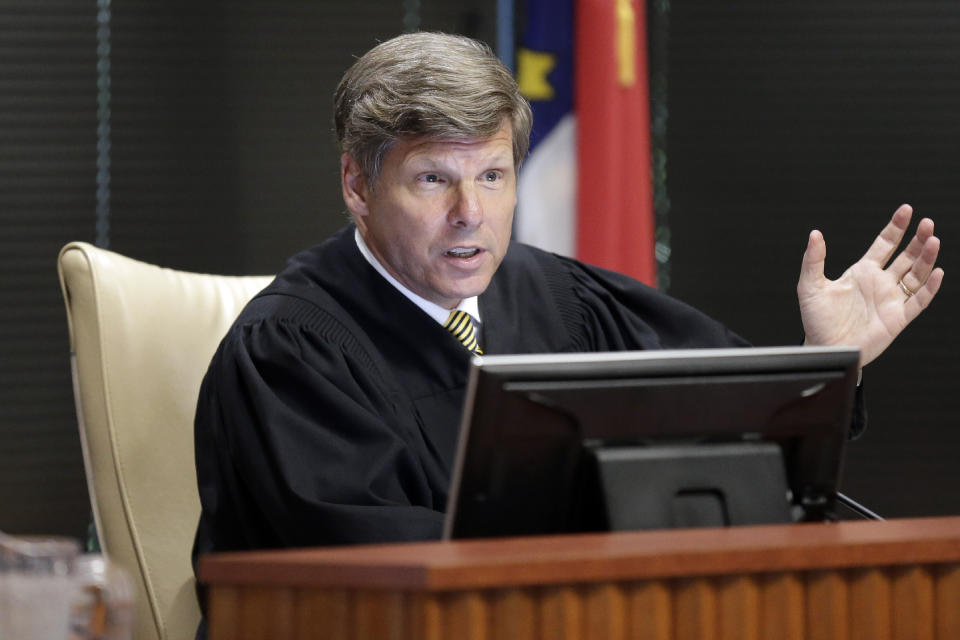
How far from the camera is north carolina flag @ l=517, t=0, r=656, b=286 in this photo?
3035mm

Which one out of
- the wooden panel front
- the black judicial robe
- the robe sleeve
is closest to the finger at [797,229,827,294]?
the black judicial robe

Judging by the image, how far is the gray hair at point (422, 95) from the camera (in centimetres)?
186

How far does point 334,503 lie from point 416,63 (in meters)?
0.74

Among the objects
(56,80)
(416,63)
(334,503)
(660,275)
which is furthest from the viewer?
(660,275)

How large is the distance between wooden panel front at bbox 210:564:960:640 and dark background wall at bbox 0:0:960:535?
8.27ft

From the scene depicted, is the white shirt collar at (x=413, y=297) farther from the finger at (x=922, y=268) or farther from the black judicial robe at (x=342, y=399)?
the finger at (x=922, y=268)

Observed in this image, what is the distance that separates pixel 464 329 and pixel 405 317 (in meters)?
0.11

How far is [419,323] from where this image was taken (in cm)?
190

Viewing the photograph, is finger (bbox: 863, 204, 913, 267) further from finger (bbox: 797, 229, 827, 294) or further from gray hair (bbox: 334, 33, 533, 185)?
gray hair (bbox: 334, 33, 533, 185)

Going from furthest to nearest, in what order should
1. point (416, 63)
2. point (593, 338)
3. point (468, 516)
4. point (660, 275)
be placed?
1. point (660, 275)
2. point (593, 338)
3. point (416, 63)
4. point (468, 516)

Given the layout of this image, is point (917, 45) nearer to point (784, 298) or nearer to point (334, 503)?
point (784, 298)

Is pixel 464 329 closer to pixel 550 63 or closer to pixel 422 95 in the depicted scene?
pixel 422 95

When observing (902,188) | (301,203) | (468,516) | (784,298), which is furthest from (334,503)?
(902,188)

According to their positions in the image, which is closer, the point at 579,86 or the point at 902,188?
the point at 579,86
